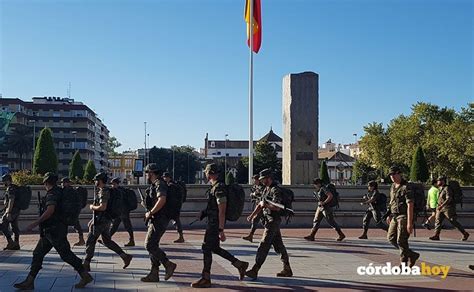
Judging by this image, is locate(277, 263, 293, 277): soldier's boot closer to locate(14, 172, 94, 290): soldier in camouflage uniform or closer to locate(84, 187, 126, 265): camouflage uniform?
locate(84, 187, 126, 265): camouflage uniform

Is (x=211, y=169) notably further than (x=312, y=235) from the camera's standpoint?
No

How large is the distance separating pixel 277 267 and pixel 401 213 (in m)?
2.56

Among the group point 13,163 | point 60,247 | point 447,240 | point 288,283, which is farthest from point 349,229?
point 13,163

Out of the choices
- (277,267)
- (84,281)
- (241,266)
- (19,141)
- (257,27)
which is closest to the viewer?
(84,281)

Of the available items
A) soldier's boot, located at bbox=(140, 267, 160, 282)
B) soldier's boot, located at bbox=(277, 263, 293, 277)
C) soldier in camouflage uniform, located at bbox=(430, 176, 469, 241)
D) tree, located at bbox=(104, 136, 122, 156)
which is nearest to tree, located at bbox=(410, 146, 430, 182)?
soldier in camouflage uniform, located at bbox=(430, 176, 469, 241)

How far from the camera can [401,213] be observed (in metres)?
9.63

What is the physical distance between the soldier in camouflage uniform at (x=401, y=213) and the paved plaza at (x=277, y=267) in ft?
1.62

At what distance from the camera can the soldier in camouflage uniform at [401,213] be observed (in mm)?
9453

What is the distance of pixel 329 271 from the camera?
10070 millimetres

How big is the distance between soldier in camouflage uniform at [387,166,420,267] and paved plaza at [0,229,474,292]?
495mm

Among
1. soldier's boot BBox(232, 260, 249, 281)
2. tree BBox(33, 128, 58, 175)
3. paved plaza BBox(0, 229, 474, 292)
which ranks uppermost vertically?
tree BBox(33, 128, 58, 175)

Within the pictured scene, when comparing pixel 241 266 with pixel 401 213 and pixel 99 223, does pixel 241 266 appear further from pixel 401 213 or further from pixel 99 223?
pixel 401 213

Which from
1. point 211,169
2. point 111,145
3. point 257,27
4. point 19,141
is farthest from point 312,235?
point 111,145

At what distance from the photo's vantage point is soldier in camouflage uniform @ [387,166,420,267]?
945 centimetres
